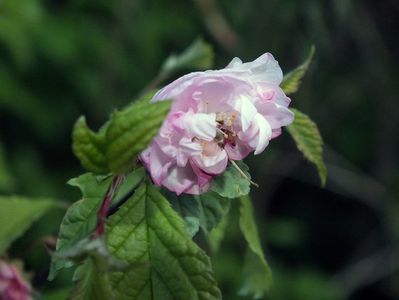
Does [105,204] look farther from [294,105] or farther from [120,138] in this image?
[294,105]

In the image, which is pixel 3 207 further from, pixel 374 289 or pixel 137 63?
pixel 374 289

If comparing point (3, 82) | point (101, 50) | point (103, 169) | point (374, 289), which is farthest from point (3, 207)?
point (374, 289)

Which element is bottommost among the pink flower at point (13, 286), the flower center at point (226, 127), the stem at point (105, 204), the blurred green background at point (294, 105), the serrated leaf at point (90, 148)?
the blurred green background at point (294, 105)

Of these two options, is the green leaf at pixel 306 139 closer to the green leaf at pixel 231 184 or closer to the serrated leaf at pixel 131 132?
the green leaf at pixel 231 184

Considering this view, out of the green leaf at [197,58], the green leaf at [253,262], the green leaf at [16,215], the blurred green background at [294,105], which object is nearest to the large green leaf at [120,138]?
the green leaf at [253,262]

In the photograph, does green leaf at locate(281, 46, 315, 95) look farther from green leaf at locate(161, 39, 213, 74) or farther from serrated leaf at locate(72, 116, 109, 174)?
green leaf at locate(161, 39, 213, 74)

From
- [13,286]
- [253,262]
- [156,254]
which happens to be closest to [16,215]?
[13,286]

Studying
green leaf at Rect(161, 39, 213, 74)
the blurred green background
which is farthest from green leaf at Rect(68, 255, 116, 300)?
the blurred green background
